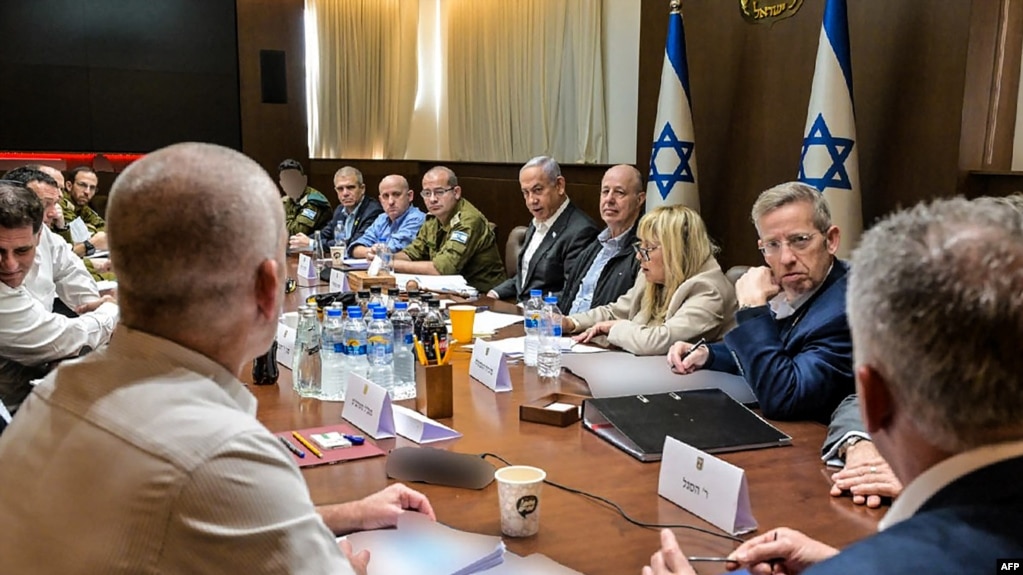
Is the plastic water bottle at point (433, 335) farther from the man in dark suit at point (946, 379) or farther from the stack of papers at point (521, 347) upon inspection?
the man in dark suit at point (946, 379)

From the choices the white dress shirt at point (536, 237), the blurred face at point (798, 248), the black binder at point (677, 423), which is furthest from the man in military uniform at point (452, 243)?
the black binder at point (677, 423)

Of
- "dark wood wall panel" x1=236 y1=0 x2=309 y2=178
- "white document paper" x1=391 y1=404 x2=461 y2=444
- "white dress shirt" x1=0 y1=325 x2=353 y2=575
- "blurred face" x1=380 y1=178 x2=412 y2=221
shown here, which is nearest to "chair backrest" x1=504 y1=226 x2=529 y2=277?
"blurred face" x1=380 y1=178 x2=412 y2=221

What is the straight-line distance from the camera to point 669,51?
13.4ft

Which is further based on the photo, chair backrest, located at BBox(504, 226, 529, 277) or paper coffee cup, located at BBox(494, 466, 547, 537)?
chair backrest, located at BBox(504, 226, 529, 277)

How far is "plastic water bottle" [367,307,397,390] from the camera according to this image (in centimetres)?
205

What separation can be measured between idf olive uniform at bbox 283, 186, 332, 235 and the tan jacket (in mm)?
4400

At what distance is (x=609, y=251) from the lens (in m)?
3.60

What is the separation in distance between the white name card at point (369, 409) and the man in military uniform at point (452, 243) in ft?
8.81

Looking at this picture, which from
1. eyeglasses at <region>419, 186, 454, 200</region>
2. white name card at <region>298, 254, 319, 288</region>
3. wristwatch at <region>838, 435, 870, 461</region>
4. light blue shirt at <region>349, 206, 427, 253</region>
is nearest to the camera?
wristwatch at <region>838, 435, 870, 461</region>

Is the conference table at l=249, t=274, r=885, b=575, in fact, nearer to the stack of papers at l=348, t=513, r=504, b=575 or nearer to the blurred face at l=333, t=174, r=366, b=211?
the stack of papers at l=348, t=513, r=504, b=575

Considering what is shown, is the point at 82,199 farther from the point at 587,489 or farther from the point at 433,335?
the point at 587,489

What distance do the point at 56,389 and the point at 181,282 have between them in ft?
0.58

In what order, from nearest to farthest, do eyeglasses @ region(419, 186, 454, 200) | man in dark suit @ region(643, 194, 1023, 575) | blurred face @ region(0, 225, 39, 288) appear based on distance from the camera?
man in dark suit @ region(643, 194, 1023, 575), blurred face @ region(0, 225, 39, 288), eyeglasses @ region(419, 186, 454, 200)

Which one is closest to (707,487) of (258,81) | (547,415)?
(547,415)
